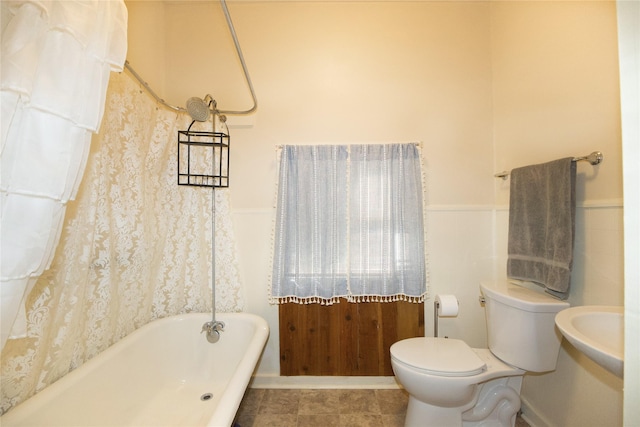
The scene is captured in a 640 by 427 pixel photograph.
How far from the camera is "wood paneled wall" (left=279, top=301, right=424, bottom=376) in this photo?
1762 millimetres

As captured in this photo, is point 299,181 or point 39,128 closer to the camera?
point 39,128

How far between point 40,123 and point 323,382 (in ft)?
6.46

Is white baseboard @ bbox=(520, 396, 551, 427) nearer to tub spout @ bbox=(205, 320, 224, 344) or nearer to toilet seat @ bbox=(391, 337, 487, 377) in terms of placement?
toilet seat @ bbox=(391, 337, 487, 377)

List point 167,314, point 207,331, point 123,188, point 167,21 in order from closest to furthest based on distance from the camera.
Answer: point 123,188
point 207,331
point 167,314
point 167,21

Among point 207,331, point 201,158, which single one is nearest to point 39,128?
point 201,158

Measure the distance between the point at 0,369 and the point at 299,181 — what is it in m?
1.51

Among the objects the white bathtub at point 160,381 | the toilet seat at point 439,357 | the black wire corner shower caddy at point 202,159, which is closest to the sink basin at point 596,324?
the toilet seat at point 439,357

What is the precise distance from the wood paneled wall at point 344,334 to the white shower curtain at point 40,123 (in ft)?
4.44

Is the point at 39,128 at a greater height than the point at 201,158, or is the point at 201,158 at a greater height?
the point at 201,158

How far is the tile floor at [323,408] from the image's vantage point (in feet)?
4.90

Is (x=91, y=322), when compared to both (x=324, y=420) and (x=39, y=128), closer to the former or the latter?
(x=39, y=128)

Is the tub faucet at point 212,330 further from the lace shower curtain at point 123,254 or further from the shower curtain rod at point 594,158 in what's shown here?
the shower curtain rod at point 594,158

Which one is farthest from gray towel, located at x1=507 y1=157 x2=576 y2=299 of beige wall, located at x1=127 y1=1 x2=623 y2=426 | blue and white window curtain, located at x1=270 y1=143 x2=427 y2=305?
blue and white window curtain, located at x1=270 y1=143 x2=427 y2=305

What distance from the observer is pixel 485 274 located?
5.93ft
